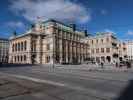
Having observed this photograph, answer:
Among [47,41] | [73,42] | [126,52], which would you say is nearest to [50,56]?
[47,41]

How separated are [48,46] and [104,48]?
2679 cm

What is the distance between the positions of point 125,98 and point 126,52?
90.0 meters

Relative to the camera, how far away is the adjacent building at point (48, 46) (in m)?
71.0

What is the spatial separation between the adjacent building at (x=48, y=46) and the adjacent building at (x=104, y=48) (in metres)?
6.74

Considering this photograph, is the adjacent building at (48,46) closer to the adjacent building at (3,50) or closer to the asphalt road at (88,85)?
the adjacent building at (3,50)

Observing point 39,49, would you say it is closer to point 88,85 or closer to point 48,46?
point 48,46

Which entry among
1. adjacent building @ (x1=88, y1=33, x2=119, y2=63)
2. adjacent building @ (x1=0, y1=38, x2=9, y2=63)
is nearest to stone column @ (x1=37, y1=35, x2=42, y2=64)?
adjacent building @ (x1=88, y1=33, x2=119, y2=63)

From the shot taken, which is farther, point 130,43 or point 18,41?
point 130,43

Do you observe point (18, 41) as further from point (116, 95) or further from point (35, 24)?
point (116, 95)

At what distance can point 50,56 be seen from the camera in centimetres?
7069

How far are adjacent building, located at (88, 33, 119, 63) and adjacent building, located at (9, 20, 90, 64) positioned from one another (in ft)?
22.1

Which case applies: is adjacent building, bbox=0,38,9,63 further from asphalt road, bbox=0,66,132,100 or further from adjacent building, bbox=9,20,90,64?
asphalt road, bbox=0,66,132,100

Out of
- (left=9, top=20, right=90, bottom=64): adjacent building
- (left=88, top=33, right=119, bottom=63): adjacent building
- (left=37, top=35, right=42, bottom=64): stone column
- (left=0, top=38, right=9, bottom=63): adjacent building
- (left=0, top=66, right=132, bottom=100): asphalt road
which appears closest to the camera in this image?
(left=0, top=66, right=132, bottom=100): asphalt road

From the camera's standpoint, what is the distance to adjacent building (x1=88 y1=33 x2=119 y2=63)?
74000 mm
